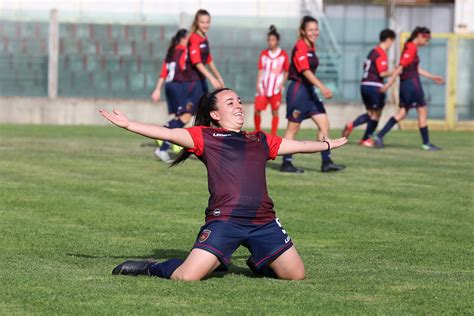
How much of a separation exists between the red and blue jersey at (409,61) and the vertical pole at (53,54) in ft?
36.6

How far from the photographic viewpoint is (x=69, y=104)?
31.5 meters

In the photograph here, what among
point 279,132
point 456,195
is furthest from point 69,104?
point 456,195

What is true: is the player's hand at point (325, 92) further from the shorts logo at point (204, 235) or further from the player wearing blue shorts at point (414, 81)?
the shorts logo at point (204, 235)

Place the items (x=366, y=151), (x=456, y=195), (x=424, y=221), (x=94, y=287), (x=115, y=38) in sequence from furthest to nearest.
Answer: (x=115, y=38) → (x=366, y=151) → (x=456, y=195) → (x=424, y=221) → (x=94, y=287)

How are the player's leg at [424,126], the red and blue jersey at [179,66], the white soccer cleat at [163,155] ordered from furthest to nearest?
the player's leg at [424,126]
the red and blue jersey at [179,66]
the white soccer cleat at [163,155]

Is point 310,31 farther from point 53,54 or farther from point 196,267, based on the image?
point 53,54

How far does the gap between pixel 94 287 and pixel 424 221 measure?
503cm

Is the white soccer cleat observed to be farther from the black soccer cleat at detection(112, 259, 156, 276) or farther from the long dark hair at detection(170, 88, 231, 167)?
the black soccer cleat at detection(112, 259, 156, 276)

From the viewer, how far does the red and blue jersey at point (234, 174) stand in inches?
324

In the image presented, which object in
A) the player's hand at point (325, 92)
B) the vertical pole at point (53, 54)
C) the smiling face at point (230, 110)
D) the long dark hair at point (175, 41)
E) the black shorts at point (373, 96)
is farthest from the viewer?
the vertical pole at point (53, 54)

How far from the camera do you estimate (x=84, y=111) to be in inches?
1243

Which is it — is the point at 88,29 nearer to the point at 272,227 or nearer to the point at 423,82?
the point at 423,82

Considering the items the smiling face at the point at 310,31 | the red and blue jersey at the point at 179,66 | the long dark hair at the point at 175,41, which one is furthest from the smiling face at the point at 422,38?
the smiling face at the point at 310,31

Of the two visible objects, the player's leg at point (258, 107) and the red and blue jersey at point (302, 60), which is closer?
the red and blue jersey at point (302, 60)
